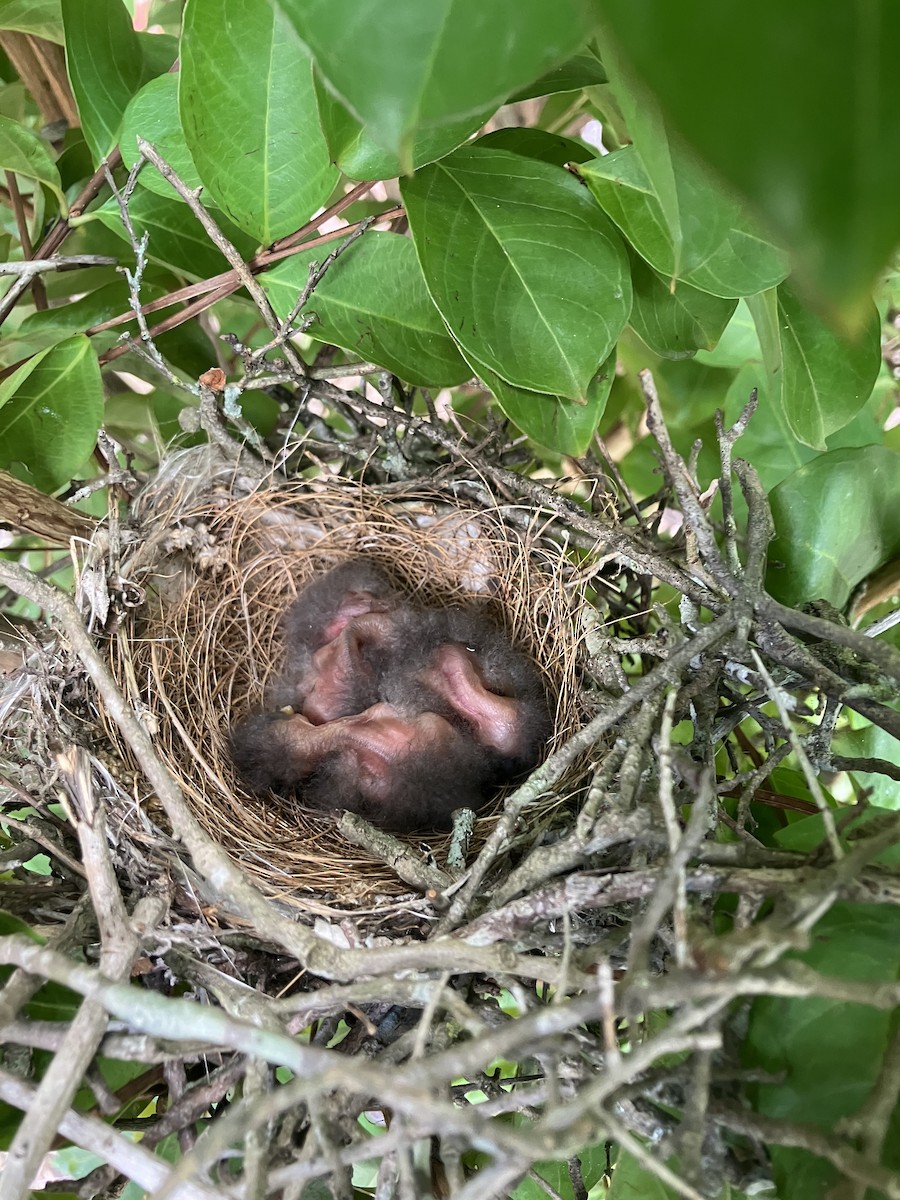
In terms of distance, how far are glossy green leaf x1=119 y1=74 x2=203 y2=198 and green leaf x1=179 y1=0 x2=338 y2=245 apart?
2.0 inches

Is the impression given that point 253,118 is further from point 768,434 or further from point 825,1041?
point 825,1041

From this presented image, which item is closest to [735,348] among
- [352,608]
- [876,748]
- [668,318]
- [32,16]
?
[668,318]

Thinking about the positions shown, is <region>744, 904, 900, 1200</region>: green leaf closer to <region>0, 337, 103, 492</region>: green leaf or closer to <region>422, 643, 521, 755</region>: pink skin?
<region>422, 643, 521, 755</region>: pink skin

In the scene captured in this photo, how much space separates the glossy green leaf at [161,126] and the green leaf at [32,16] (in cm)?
17

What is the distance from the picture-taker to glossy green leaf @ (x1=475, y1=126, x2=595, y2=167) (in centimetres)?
81

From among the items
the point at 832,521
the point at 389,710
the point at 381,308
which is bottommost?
the point at 389,710

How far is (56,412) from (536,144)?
56 centimetres

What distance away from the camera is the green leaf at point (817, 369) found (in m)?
0.75

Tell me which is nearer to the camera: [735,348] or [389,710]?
[735,348]

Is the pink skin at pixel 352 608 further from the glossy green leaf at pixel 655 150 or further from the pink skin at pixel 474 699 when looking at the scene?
the glossy green leaf at pixel 655 150

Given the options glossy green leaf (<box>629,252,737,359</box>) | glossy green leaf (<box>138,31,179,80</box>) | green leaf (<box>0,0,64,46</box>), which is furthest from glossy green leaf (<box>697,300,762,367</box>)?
green leaf (<box>0,0,64,46</box>)

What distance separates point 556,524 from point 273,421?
1.35 ft

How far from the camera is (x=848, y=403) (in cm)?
77

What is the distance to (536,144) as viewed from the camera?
0.81 metres
